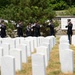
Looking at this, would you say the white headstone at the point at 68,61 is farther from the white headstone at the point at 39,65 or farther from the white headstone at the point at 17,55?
the white headstone at the point at 17,55

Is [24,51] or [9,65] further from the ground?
[24,51]

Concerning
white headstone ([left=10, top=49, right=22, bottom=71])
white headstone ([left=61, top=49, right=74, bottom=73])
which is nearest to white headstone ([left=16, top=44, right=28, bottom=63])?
white headstone ([left=10, top=49, right=22, bottom=71])

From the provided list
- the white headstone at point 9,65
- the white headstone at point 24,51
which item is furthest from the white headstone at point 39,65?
the white headstone at point 24,51

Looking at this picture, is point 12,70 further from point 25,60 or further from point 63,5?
point 63,5

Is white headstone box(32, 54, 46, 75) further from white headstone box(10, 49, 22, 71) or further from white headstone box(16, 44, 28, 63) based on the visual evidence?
white headstone box(16, 44, 28, 63)

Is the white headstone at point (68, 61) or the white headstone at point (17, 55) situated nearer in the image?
the white headstone at point (68, 61)

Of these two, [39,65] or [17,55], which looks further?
[17,55]

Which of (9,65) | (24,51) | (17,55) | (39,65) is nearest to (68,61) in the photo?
(39,65)

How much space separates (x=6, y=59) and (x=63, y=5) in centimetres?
3946

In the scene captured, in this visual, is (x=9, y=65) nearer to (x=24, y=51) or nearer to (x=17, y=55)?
(x=17, y=55)

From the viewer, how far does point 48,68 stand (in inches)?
476

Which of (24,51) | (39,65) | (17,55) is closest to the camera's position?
(39,65)

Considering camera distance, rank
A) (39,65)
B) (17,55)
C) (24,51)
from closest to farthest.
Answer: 1. (39,65)
2. (17,55)
3. (24,51)

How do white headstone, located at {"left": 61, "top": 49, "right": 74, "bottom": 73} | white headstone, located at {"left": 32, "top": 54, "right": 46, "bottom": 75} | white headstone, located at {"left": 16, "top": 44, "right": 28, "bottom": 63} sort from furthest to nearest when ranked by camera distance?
white headstone, located at {"left": 16, "top": 44, "right": 28, "bottom": 63} → white headstone, located at {"left": 61, "top": 49, "right": 74, "bottom": 73} → white headstone, located at {"left": 32, "top": 54, "right": 46, "bottom": 75}
